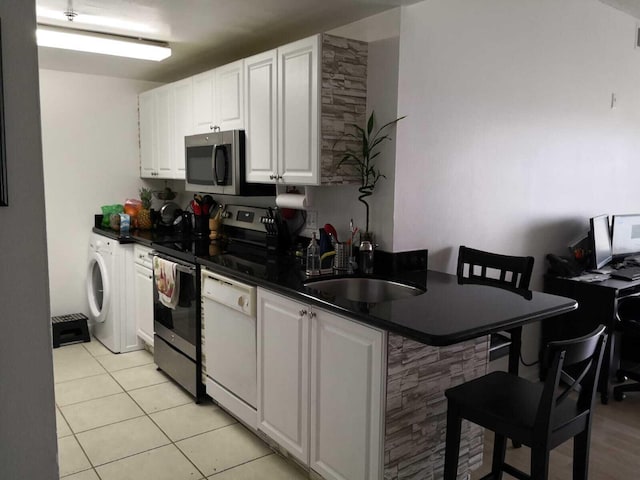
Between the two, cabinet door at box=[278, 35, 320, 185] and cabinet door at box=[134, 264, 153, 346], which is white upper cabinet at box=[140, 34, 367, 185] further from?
cabinet door at box=[134, 264, 153, 346]

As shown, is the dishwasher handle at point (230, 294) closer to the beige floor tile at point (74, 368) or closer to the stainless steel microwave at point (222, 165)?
the stainless steel microwave at point (222, 165)

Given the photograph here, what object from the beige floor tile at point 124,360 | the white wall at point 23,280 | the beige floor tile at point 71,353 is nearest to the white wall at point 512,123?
the white wall at point 23,280

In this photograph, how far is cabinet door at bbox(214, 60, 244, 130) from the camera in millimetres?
3262

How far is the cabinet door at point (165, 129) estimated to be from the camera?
4.20 m

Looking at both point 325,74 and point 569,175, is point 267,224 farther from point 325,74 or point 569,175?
point 569,175

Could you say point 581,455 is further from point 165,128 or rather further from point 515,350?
point 165,128

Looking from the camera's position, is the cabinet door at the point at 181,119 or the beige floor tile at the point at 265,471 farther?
the cabinet door at the point at 181,119

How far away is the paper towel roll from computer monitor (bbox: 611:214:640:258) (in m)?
2.27

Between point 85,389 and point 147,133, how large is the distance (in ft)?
7.37

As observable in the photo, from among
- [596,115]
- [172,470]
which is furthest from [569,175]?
[172,470]

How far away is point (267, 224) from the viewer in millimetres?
3430

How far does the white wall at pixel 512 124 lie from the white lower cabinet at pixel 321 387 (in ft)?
2.48

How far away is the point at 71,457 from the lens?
2703 mm

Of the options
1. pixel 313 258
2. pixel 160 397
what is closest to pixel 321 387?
pixel 313 258
